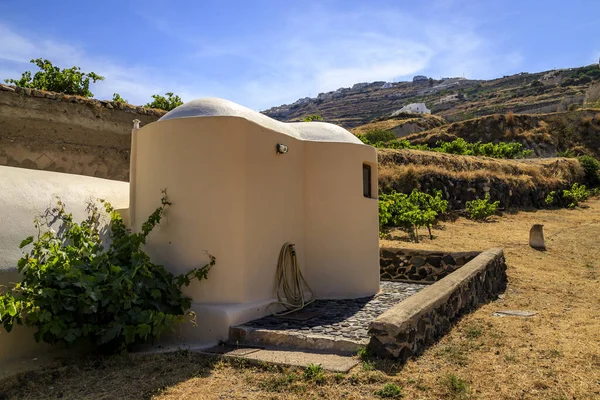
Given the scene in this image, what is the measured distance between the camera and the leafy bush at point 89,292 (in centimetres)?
464

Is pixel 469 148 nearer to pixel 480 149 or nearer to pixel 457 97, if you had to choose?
pixel 480 149

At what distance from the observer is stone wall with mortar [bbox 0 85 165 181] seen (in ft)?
24.2

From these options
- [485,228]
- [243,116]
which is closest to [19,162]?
[243,116]

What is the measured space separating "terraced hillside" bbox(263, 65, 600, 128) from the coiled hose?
2030 inches

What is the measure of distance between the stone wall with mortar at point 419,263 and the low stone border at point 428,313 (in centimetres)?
123

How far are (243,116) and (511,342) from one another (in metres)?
4.09

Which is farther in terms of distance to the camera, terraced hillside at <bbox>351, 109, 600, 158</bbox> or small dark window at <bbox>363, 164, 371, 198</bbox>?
terraced hillside at <bbox>351, 109, 600, 158</bbox>

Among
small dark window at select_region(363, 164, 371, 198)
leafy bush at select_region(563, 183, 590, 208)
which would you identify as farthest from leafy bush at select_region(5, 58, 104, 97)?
leafy bush at select_region(563, 183, 590, 208)

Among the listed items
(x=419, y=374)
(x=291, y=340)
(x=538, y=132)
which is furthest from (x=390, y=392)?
(x=538, y=132)

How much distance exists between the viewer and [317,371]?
4297mm

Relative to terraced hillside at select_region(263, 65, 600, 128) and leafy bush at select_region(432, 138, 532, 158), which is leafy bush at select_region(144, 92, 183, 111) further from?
terraced hillside at select_region(263, 65, 600, 128)

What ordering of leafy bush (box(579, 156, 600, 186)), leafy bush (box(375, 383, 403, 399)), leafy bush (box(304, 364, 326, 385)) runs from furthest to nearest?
leafy bush (box(579, 156, 600, 186))
leafy bush (box(304, 364, 326, 385))
leafy bush (box(375, 383, 403, 399))

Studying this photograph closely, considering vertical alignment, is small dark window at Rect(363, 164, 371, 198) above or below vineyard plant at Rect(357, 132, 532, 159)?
below

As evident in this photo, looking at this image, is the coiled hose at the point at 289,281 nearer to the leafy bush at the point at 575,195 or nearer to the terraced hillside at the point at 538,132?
the leafy bush at the point at 575,195
